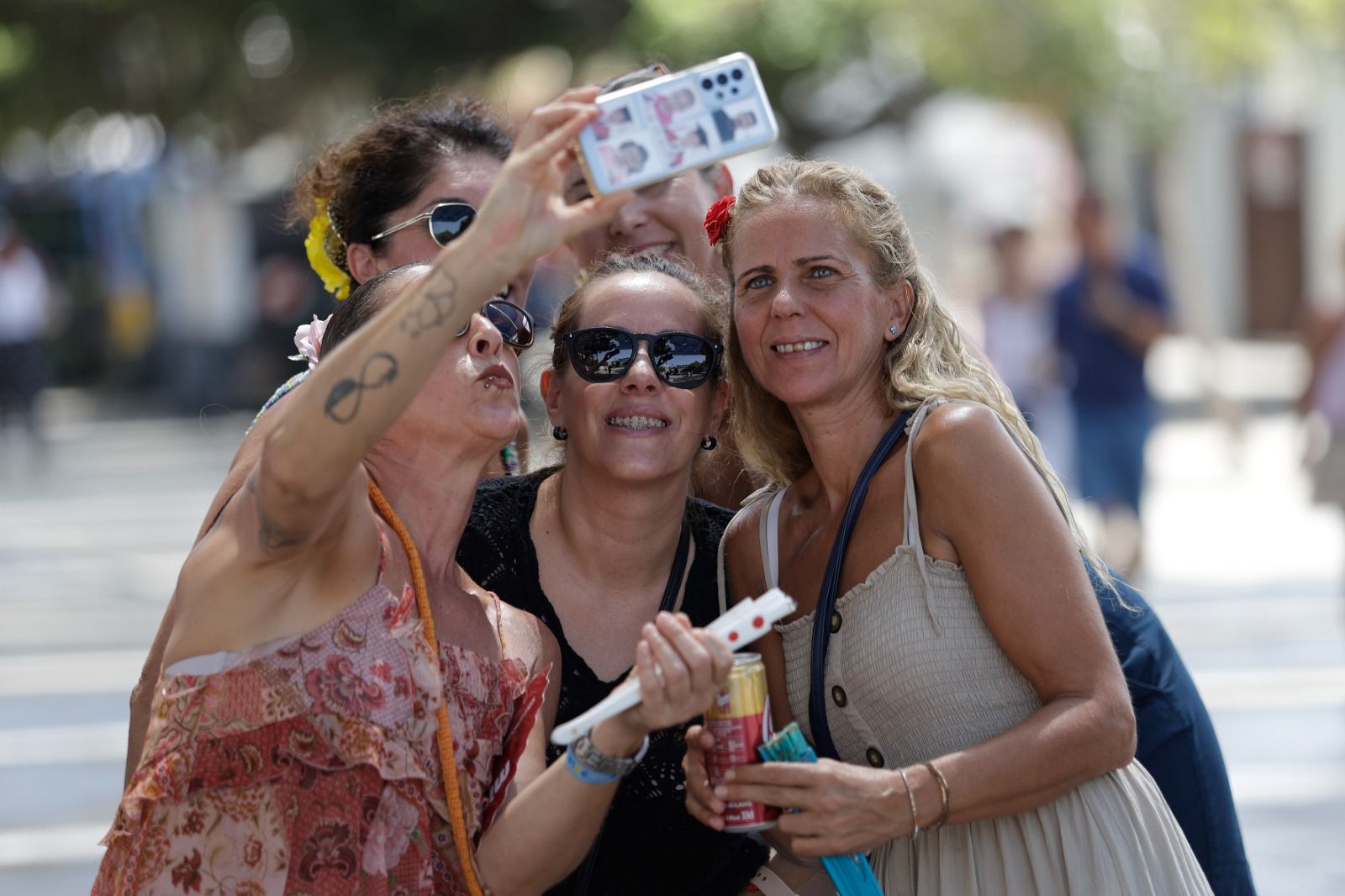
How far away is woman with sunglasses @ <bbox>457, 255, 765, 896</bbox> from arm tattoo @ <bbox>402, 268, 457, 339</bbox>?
0.93m

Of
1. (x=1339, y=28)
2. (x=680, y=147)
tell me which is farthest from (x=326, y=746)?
(x=1339, y=28)

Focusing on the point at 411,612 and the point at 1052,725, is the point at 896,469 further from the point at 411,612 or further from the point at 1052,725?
the point at 411,612

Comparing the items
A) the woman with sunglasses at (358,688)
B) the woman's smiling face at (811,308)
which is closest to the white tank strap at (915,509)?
the woman's smiling face at (811,308)

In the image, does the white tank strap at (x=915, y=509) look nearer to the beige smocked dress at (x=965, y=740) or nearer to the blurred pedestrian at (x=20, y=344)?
the beige smocked dress at (x=965, y=740)

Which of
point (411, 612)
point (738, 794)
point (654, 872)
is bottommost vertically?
point (654, 872)

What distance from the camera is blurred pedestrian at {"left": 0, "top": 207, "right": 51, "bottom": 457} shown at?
19.7 metres

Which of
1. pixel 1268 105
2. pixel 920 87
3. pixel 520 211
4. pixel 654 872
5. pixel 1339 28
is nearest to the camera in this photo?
pixel 520 211

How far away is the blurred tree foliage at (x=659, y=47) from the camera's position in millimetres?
16312

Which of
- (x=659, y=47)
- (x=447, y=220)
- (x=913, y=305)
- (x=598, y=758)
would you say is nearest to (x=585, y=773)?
(x=598, y=758)

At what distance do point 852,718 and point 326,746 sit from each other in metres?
0.93

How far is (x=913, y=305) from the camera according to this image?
3.16 metres

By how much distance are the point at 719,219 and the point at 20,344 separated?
18218 mm

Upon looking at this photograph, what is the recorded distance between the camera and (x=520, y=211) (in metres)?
2.36

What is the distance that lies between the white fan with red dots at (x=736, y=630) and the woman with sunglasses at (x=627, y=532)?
1.92 ft
